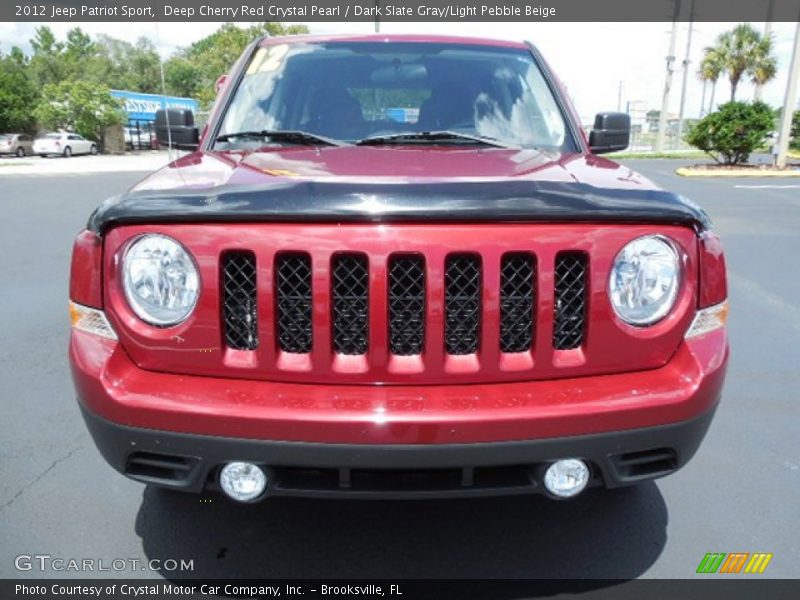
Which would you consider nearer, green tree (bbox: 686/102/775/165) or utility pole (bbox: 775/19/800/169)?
utility pole (bbox: 775/19/800/169)

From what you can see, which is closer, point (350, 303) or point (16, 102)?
point (350, 303)

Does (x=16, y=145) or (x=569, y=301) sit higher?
(x=569, y=301)

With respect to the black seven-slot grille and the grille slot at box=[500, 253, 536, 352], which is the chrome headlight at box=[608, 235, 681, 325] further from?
the grille slot at box=[500, 253, 536, 352]

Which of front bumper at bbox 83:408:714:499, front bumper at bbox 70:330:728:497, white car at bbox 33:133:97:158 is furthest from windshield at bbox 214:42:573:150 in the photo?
white car at bbox 33:133:97:158

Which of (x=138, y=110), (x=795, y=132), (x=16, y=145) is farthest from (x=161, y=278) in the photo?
(x=138, y=110)

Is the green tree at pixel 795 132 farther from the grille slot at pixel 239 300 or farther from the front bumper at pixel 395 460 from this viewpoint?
the grille slot at pixel 239 300

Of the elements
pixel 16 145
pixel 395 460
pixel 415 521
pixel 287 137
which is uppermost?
pixel 287 137

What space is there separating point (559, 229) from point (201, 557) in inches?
66.3

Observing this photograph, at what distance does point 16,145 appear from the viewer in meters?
36.2

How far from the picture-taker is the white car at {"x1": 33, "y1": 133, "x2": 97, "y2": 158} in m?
35.8

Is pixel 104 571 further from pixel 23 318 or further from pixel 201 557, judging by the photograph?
pixel 23 318

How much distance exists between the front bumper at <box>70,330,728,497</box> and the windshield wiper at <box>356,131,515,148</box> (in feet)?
4.20

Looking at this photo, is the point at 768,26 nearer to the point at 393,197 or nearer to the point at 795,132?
the point at 795,132
